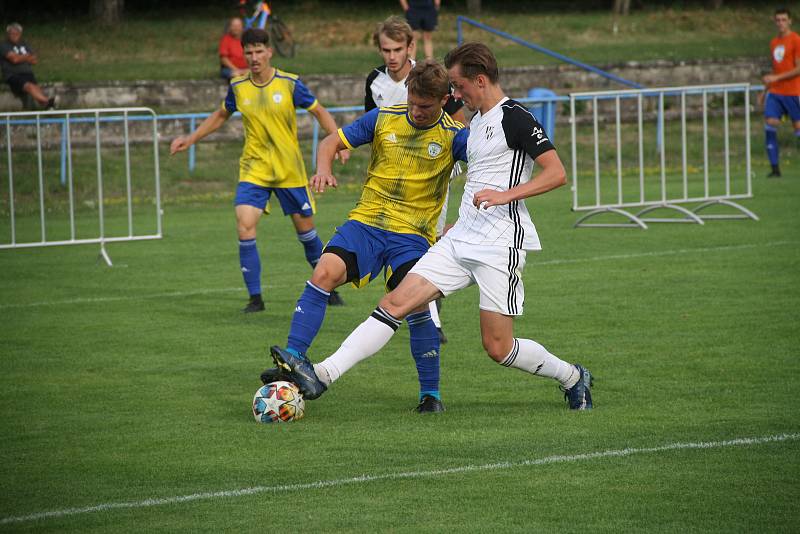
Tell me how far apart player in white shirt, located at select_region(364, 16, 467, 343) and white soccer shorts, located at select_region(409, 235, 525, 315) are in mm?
1586

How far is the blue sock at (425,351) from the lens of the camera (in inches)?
269

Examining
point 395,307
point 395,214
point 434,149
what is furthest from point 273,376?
point 434,149

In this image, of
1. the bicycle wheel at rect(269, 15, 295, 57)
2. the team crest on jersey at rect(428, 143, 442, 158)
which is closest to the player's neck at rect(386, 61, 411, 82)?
the team crest on jersey at rect(428, 143, 442, 158)

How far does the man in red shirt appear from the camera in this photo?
2556 cm

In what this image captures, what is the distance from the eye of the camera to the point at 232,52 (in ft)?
84.5

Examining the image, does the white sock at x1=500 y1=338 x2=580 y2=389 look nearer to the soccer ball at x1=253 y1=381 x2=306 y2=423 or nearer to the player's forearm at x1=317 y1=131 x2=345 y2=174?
the soccer ball at x1=253 y1=381 x2=306 y2=423

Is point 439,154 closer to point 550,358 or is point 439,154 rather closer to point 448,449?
point 550,358

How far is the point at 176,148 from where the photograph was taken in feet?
32.8

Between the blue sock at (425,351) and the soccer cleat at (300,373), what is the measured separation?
0.71 m

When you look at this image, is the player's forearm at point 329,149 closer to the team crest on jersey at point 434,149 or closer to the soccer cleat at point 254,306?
the team crest on jersey at point 434,149

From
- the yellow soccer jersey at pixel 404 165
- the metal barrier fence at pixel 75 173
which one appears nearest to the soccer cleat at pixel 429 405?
the yellow soccer jersey at pixel 404 165

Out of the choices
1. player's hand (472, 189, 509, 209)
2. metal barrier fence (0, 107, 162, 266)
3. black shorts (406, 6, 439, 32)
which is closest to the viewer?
player's hand (472, 189, 509, 209)

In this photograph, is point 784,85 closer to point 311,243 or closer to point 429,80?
point 311,243

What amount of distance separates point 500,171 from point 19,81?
741 inches
